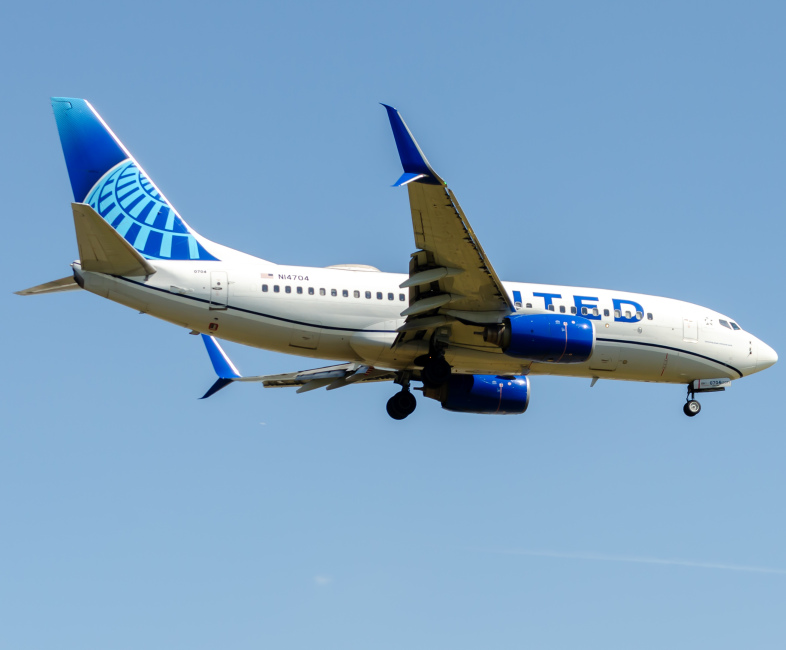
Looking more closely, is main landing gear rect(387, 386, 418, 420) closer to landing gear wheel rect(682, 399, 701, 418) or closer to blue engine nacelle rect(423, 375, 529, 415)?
blue engine nacelle rect(423, 375, 529, 415)

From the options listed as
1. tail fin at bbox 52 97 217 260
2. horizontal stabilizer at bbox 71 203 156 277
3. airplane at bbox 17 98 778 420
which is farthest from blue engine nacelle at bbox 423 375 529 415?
horizontal stabilizer at bbox 71 203 156 277

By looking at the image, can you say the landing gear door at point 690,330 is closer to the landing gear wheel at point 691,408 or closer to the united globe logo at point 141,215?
the landing gear wheel at point 691,408

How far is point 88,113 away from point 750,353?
20.9m

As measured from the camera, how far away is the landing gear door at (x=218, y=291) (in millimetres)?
28969

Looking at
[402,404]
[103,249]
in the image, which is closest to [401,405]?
[402,404]

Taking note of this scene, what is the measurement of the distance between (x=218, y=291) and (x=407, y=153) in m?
7.51

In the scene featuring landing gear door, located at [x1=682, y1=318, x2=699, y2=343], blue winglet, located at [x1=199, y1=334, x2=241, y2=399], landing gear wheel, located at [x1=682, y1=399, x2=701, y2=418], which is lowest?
blue winglet, located at [x1=199, y1=334, x2=241, y2=399]

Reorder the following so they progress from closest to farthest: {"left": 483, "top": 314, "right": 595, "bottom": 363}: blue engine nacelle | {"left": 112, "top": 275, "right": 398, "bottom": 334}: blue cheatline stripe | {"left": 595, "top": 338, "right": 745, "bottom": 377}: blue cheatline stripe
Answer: {"left": 112, "top": 275, "right": 398, "bottom": 334}: blue cheatline stripe → {"left": 483, "top": 314, "right": 595, "bottom": 363}: blue engine nacelle → {"left": 595, "top": 338, "right": 745, "bottom": 377}: blue cheatline stripe

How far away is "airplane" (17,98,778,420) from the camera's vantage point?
2820 cm

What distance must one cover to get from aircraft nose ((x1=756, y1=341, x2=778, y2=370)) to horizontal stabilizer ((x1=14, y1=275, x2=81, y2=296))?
67.5ft

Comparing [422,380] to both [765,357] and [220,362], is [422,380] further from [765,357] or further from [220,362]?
[765,357]

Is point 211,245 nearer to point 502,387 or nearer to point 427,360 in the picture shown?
point 427,360

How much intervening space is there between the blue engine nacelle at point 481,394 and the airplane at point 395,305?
0.10 feet

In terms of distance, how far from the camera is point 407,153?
2403 centimetres
